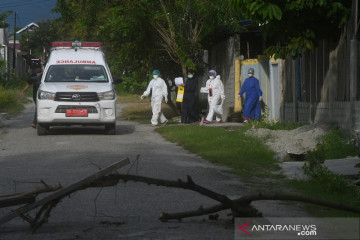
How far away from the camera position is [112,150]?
1348cm

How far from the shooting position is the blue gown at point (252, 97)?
71.0 feet

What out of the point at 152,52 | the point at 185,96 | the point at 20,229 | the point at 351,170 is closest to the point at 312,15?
the point at 351,170

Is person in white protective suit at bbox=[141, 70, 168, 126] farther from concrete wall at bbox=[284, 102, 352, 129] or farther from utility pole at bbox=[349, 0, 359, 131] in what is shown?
utility pole at bbox=[349, 0, 359, 131]

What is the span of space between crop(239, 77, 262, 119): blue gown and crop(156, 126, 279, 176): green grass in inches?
145

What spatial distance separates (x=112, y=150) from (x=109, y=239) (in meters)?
7.78

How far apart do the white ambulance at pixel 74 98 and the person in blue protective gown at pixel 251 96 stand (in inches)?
196

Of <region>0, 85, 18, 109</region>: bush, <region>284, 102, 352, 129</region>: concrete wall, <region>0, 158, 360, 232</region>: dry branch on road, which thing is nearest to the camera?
<region>0, 158, 360, 232</region>: dry branch on road

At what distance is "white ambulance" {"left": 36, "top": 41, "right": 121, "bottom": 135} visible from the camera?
1700cm

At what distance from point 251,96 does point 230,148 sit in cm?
805

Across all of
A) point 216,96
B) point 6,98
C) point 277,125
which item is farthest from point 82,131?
point 6,98

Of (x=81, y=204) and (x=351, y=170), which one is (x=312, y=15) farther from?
(x=81, y=204)

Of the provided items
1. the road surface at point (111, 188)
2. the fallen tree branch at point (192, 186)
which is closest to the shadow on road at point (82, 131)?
the road surface at point (111, 188)

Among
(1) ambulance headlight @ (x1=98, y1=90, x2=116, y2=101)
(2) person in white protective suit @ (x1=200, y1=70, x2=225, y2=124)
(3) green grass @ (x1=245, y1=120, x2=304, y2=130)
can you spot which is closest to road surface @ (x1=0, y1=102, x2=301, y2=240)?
(1) ambulance headlight @ (x1=98, y1=90, x2=116, y2=101)

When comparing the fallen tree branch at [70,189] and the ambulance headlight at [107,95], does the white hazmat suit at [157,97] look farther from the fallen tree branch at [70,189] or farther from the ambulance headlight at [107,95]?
the fallen tree branch at [70,189]
